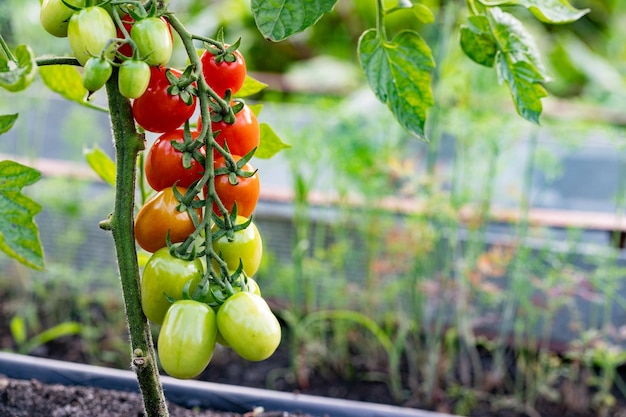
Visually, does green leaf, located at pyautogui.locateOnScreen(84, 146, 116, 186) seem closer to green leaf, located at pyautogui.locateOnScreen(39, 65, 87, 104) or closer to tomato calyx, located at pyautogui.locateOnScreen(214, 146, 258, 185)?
green leaf, located at pyautogui.locateOnScreen(39, 65, 87, 104)

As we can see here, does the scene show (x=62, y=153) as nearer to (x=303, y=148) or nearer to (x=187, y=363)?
(x=303, y=148)

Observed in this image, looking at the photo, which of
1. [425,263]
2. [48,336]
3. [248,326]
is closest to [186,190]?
[248,326]

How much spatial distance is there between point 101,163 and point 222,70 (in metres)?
0.25

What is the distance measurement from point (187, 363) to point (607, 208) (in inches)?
64.3

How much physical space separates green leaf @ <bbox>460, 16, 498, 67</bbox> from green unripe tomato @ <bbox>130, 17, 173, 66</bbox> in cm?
28

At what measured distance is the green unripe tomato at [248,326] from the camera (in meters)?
0.49

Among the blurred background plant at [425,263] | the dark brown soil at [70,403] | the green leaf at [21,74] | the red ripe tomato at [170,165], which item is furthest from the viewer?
the blurred background plant at [425,263]

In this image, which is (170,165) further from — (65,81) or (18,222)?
(65,81)

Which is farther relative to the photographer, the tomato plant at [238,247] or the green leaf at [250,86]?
the green leaf at [250,86]

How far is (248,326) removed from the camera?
48cm

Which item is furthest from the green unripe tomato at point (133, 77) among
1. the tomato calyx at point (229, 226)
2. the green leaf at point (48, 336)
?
the green leaf at point (48, 336)

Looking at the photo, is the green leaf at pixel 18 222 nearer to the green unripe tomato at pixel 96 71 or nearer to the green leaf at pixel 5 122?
the green leaf at pixel 5 122

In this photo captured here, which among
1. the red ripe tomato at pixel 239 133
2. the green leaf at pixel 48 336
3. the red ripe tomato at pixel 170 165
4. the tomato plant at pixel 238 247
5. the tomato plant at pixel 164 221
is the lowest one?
the green leaf at pixel 48 336

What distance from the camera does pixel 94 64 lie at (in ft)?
1.55
